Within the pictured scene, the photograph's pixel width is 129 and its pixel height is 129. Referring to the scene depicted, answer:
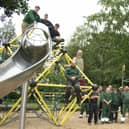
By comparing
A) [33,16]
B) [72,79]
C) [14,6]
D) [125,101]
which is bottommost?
[125,101]

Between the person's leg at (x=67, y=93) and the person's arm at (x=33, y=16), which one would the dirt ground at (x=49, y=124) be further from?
the person's arm at (x=33, y=16)

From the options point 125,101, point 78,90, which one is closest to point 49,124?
point 78,90

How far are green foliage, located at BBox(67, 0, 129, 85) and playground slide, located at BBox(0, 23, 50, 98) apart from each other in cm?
3128

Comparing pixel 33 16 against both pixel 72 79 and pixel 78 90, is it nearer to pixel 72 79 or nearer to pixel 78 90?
pixel 72 79

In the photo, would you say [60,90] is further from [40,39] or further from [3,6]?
[40,39]

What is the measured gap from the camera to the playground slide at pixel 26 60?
18.1 ft

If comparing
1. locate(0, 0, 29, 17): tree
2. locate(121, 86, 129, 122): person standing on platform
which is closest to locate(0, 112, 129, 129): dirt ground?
locate(121, 86, 129, 122): person standing on platform

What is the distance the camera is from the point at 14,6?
25500mm

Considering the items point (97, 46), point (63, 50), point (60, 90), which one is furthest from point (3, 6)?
point (97, 46)

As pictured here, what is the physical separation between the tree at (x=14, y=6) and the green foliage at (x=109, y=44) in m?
13.2

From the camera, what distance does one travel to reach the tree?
82.3 feet

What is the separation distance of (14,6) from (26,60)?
1967cm

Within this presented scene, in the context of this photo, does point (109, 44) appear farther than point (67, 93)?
Yes

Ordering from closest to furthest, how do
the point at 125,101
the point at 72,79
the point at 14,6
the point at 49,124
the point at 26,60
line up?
the point at 26,60 → the point at 72,79 → the point at 49,124 → the point at 125,101 → the point at 14,6
